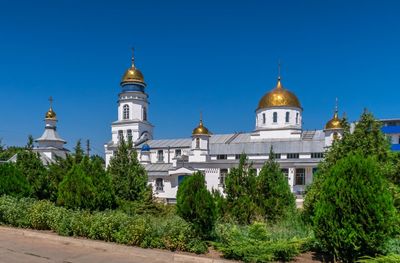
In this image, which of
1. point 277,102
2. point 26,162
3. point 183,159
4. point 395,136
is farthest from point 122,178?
point 395,136

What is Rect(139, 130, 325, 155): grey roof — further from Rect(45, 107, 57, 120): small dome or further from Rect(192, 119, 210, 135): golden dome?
Rect(45, 107, 57, 120): small dome

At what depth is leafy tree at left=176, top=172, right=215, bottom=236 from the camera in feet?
24.0

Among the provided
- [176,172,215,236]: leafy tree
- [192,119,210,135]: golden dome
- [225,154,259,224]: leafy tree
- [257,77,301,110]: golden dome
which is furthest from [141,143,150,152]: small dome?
[176,172,215,236]: leafy tree

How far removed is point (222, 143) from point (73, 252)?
1379 inches

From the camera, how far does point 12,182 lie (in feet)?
39.0

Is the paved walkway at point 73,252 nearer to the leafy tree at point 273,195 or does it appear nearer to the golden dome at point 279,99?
the leafy tree at point 273,195

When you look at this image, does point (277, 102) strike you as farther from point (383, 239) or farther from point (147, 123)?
point (383, 239)

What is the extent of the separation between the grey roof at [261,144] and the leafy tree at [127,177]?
60.9ft

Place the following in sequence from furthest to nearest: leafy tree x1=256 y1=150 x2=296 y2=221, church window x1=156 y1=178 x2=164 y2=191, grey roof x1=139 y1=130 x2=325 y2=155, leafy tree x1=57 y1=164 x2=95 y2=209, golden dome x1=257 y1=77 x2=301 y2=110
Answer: golden dome x1=257 y1=77 x2=301 y2=110
church window x1=156 y1=178 x2=164 y2=191
grey roof x1=139 y1=130 x2=325 y2=155
leafy tree x1=256 y1=150 x2=296 y2=221
leafy tree x1=57 y1=164 x2=95 y2=209

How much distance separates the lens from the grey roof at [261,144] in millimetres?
36794

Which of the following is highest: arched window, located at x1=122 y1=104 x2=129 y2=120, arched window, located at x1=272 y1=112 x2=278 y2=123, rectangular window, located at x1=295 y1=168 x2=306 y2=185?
arched window, located at x1=122 y1=104 x2=129 y2=120

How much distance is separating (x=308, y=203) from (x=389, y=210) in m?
3.90

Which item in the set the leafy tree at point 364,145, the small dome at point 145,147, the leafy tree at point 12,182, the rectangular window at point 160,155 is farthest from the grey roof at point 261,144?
the leafy tree at point 12,182

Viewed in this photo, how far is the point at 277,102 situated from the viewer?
4206cm
